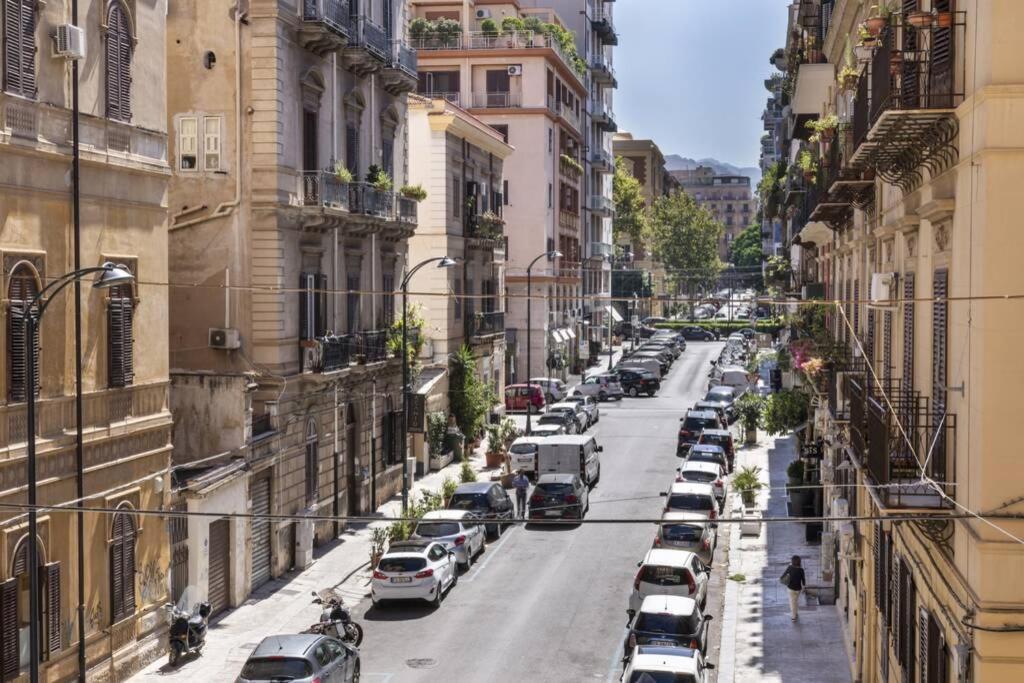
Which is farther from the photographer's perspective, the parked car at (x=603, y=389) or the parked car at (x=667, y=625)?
the parked car at (x=603, y=389)

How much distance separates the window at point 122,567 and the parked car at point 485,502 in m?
13.0

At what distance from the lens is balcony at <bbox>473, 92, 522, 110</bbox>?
A: 78562 millimetres

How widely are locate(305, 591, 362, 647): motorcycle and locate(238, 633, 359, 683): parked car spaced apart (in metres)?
3.02

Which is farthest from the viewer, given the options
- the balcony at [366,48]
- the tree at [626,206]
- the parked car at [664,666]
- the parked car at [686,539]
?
the tree at [626,206]

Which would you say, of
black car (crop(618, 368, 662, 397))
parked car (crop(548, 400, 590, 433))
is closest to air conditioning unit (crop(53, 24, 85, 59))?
parked car (crop(548, 400, 590, 433))

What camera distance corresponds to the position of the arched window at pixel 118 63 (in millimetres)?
24734

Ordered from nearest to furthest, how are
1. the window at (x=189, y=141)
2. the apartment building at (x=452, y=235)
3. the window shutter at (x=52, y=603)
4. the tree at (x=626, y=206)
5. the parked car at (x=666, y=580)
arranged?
the window shutter at (x=52, y=603) → the parked car at (x=666, y=580) → the window at (x=189, y=141) → the apartment building at (x=452, y=235) → the tree at (x=626, y=206)

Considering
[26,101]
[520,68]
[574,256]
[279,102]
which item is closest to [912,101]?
[26,101]

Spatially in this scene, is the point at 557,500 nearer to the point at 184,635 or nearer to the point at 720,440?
the point at 720,440

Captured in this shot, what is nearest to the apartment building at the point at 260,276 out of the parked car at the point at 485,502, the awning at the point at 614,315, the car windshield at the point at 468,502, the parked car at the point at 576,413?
the car windshield at the point at 468,502

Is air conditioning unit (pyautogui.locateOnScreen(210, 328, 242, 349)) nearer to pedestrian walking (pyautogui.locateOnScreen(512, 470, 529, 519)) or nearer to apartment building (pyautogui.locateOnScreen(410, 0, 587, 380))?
pedestrian walking (pyautogui.locateOnScreen(512, 470, 529, 519))

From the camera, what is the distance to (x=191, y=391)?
31.8 m

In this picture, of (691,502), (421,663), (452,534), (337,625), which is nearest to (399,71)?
(452,534)

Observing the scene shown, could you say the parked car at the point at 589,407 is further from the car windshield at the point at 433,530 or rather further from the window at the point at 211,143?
the window at the point at 211,143
